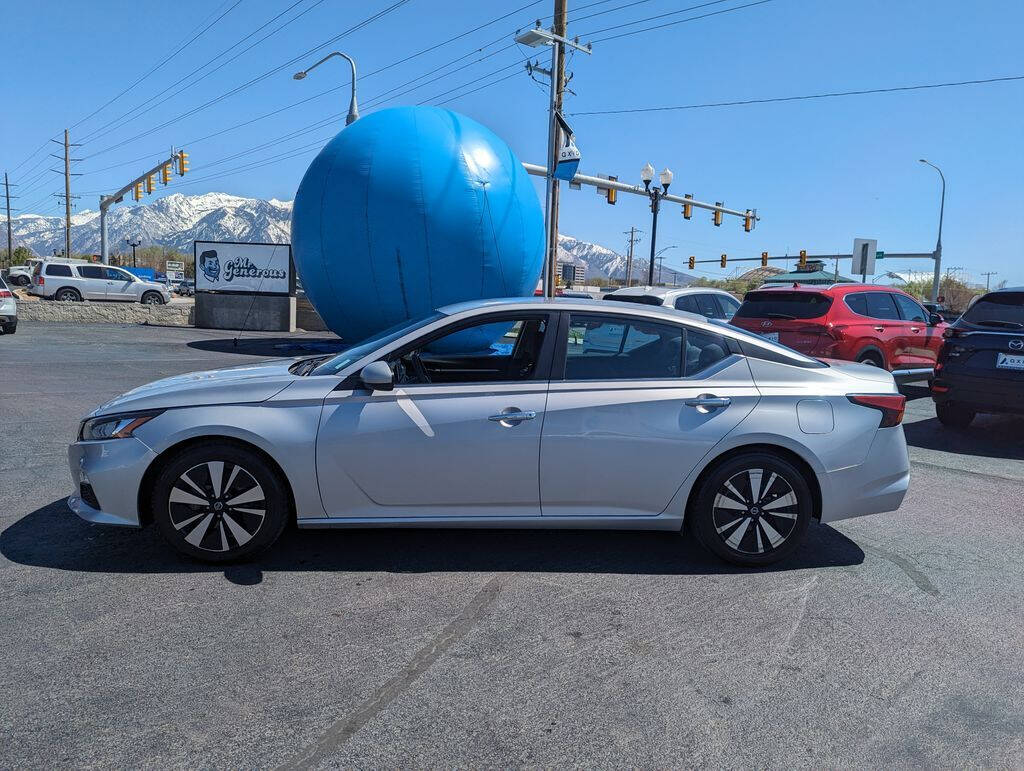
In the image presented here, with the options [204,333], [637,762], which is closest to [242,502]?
[637,762]

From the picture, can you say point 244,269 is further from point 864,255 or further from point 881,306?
point 864,255

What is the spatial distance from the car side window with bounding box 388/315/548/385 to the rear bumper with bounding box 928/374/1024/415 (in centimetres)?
577

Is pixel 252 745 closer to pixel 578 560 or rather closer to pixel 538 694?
pixel 538 694

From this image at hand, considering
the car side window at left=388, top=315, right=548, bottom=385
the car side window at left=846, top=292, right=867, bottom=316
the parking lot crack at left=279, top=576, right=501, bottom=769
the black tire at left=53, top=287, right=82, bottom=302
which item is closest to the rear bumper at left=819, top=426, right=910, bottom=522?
the car side window at left=388, top=315, right=548, bottom=385

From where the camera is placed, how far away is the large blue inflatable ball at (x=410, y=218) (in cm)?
1305

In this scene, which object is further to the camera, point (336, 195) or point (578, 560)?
point (336, 195)

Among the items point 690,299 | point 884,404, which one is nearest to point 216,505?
point 884,404

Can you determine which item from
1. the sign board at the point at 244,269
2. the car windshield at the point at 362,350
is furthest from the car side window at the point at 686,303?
the sign board at the point at 244,269

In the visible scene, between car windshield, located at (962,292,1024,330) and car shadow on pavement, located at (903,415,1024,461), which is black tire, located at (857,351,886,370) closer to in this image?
car shadow on pavement, located at (903,415,1024,461)

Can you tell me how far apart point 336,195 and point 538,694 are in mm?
11843

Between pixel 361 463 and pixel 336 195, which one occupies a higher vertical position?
pixel 336 195

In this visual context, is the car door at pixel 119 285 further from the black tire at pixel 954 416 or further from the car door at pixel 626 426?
the car door at pixel 626 426

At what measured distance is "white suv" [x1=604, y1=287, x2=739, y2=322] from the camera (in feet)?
39.3

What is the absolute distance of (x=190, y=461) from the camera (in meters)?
4.08
